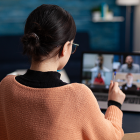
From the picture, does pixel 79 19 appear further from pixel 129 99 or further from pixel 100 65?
pixel 129 99

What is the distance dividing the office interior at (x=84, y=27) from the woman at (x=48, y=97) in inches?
120

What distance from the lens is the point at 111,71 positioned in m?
1.40

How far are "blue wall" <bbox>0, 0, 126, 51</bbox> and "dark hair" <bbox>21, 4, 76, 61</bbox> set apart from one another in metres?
3.71

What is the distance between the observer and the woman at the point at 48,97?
0.65m

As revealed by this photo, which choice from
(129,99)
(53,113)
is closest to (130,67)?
(129,99)

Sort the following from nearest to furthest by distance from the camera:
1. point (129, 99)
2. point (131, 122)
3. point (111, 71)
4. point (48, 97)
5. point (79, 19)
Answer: point (48, 97)
point (131, 122)
point (129, 99)
point (111, 71)
point (79, 19)

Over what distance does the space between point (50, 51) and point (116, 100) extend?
38 centimetres

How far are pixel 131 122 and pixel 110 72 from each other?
0.47 metres

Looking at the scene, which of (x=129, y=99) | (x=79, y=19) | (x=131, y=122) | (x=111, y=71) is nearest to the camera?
(x=131, y=122)

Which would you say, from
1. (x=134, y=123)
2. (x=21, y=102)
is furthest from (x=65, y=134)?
(x=134, y=123)

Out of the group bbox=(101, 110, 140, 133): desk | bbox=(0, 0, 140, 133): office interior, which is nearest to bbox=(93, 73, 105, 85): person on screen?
bbox=(101, 110, 140, 133): desk

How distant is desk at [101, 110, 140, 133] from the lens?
3.09 feet

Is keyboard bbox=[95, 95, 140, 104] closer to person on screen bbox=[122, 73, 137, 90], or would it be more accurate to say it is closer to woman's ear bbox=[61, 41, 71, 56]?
person on screen bbox=[122, 73, 137, 90]

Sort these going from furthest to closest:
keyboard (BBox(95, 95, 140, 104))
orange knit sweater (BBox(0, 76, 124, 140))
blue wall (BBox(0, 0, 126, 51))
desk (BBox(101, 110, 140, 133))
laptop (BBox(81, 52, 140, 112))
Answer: blue wall (BBox(0, 0, 126, 51)), laptop (BBox(81, 52, 140, 112)), keyboard (BBox(95, 95, 140, 104)), desk (BBox(101, 110, 140, 133)), orange knit sweater (BBox(0, 76, 124, 140))
